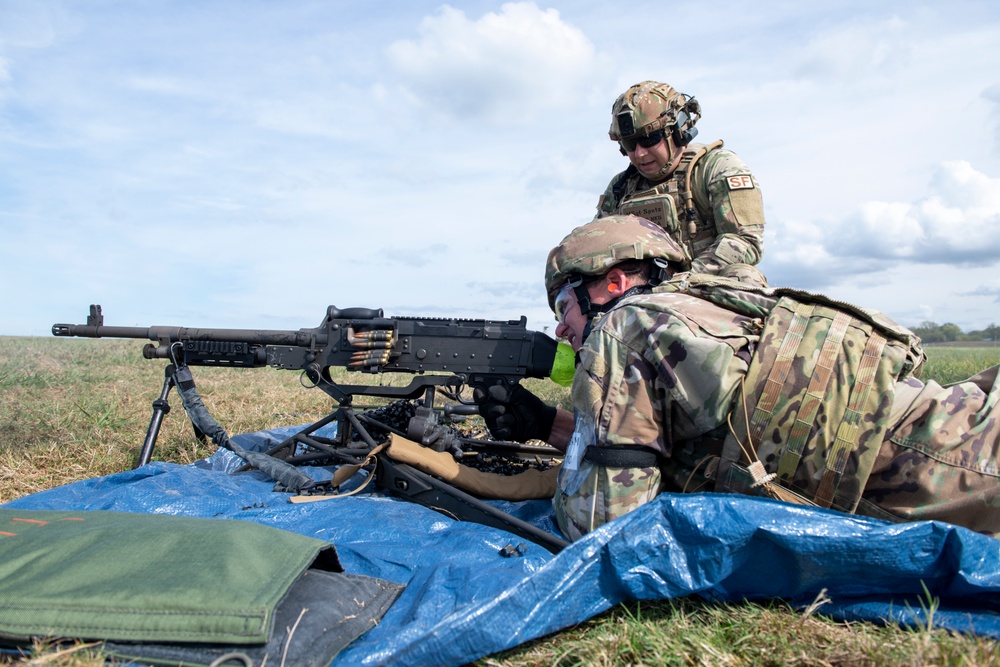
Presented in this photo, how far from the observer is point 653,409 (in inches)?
111

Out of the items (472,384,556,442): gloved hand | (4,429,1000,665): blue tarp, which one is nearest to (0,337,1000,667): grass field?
(4,429,1000,665): blue tarp

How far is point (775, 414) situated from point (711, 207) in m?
3.50

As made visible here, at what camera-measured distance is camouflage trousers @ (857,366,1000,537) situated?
2521 mm

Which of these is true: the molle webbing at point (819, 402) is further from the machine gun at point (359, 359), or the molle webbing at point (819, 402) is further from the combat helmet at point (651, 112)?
the combat helmet at point (651, 112)

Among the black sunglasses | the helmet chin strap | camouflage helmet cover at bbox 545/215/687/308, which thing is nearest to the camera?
camouflage helmet cover at bbox 545/215/687/308

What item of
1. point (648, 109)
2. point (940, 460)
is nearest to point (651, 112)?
point (648, 109)

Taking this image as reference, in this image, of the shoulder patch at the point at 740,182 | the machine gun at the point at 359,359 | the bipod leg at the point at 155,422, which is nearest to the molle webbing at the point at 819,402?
the machine gun at the point at 359,359

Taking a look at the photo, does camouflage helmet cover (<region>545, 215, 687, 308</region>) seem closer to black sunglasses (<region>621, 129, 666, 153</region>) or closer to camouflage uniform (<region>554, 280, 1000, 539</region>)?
camouflage uniform (<region>554, 280, 1000, 539</region>)

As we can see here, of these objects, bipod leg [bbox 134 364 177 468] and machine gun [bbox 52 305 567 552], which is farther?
bipod leg [bbox 134 364 177 468]

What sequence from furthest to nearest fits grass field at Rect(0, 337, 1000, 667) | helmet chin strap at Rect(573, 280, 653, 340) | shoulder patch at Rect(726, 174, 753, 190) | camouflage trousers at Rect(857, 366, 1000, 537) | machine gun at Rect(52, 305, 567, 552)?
1. shoulder patch at Rect(726, 174, 753, 190)
2. machine gun at Rect(52, 305, 567, 552)
3. helmet chin strap at Rect(573, 280, 653, 340)
4. camouflage trousers at Rect(857, 366, 1000, 537)
5. grass field at Rect(0, 337, 1000, 667)

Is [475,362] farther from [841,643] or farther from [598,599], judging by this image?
[841,643]

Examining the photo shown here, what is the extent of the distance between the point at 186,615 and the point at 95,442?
383cm

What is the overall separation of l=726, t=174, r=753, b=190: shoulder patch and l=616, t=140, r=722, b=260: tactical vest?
29 centimetres

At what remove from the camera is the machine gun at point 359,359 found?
4500 millimetres
